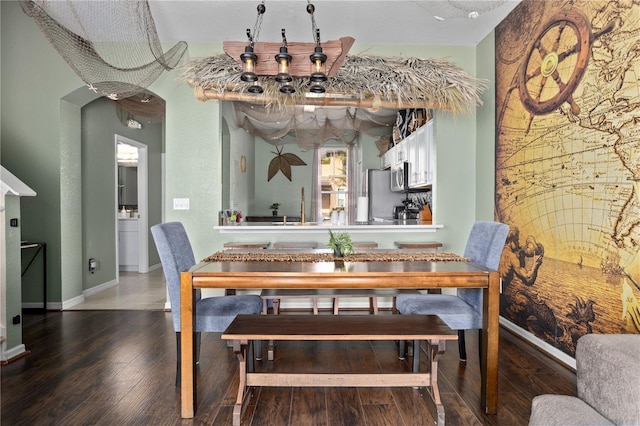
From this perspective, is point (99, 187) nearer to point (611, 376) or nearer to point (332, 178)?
point (332, 178)

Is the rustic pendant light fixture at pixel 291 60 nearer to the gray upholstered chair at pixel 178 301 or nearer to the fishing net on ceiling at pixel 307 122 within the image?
the gray upholstered chair at pixel 178 301

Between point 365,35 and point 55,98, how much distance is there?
3.35 m

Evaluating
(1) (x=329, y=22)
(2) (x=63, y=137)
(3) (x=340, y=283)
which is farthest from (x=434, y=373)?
(2) (x=63, y=137)

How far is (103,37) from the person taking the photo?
224 centimetres

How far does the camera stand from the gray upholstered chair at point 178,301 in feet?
7.36

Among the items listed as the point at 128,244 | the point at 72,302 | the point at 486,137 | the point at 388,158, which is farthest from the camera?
the point at 128,244

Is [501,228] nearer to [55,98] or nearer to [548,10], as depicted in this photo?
[548,10]

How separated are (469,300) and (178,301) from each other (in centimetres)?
191

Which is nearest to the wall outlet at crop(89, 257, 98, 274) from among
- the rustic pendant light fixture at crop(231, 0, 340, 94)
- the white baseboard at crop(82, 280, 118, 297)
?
the white baseboard at crop(82, 280, 118, 297)

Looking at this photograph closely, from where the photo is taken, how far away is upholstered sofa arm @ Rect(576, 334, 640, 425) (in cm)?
113

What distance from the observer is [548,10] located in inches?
114

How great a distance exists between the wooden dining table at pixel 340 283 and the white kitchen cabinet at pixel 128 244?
5.19 meters

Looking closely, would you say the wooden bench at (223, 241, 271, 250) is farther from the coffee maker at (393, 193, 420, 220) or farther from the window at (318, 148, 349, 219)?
the window at (318, 148, 349, 219)

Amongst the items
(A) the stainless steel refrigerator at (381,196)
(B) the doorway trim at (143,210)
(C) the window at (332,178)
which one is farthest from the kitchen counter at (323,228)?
(C) the window at (332,178)
